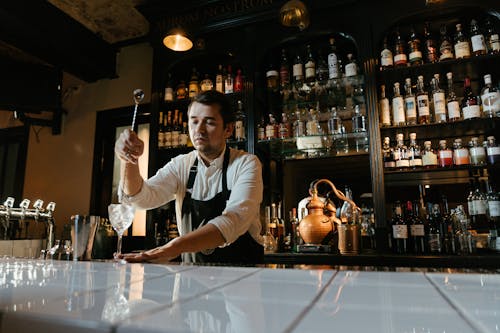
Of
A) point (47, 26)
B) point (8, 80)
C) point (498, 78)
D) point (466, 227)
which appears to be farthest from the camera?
point (8, 80)

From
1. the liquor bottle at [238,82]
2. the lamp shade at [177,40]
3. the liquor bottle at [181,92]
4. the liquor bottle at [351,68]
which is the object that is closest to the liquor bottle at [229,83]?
the liquor bottle at [238,82]

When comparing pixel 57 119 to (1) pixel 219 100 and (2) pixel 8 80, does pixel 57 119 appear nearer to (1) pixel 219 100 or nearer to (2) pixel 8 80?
(2) pixel 8 80

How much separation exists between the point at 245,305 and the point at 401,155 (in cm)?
218

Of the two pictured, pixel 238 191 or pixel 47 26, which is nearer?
pixel 238 191

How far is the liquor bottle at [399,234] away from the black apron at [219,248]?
887mm

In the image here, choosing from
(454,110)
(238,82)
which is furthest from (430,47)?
(238,82)

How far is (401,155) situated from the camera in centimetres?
227

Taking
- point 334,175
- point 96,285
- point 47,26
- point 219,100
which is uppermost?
point 47,26

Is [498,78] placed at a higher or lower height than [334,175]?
higher

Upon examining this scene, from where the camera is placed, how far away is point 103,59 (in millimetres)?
3436

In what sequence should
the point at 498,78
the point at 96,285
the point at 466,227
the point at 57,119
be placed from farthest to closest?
1. the point at 57,119
2. the point at 498,78
3. the point at 466,227
4. the point at 96,285

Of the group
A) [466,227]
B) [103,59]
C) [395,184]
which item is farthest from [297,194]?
[103,59]

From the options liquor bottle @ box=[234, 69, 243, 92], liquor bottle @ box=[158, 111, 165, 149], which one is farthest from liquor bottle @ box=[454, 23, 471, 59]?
liquor bottle @ box=[158, 111, 165, 149]

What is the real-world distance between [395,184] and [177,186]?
1414 millimetres
